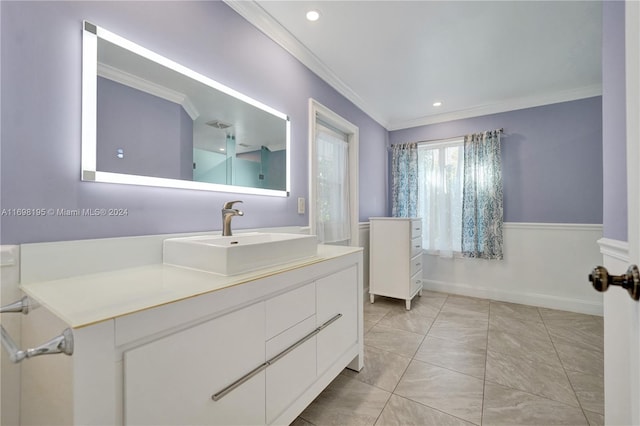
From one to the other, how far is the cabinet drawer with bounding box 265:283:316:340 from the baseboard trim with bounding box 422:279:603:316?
110 inches

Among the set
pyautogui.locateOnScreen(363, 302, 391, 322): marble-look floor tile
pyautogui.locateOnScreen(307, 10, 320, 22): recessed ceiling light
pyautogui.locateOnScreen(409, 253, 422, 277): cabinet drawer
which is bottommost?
pyautogui.locateOnScreen(363, 302, 391, 322): marble-look floor tile

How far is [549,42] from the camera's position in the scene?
6.65ft

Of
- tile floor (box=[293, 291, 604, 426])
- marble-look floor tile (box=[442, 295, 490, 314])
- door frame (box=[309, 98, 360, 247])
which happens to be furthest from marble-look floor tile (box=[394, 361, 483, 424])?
marble-look floor tile (box=[442, 295, 490, 314])

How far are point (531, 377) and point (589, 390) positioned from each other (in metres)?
0.27

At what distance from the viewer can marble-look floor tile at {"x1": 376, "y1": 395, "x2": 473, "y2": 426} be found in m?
1.33

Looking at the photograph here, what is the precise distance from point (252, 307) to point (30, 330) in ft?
2.25

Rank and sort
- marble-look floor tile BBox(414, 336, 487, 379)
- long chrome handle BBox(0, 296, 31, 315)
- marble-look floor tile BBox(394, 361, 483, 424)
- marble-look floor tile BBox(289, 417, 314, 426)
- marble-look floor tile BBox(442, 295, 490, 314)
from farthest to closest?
marble-look floor tile BBox(442, 295, 490, 314)
marble-look floor tile BBox(414, 336, 487, 379)
marble-look floor tile BBox(394, 361, 483, 424)
marble-look floor tile BBox(289, 417, 314, 426)
long chrome handle BBox(0, 296, 31, 315)

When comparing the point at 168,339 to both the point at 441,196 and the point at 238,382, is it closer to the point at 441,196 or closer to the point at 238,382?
the point at 238,382

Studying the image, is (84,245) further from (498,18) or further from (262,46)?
(498,18)

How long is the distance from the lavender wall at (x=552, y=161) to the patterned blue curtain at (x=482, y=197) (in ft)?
0.55

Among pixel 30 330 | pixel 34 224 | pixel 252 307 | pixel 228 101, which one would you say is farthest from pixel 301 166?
pixel 30 330

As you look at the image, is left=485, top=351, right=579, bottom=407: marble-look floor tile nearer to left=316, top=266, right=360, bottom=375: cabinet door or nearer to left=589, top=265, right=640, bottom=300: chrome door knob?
left=316, top=266, right=360, bottom=375: cabinet door

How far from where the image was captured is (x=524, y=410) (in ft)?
4.65

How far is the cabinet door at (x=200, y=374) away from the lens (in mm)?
662
